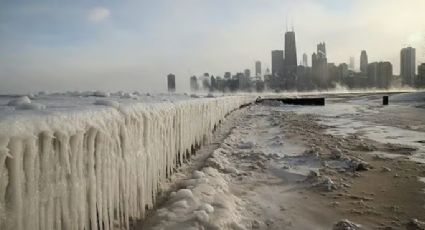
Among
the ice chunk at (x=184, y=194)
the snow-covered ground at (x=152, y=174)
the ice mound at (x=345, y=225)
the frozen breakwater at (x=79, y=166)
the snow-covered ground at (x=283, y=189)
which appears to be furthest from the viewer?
the ice chunk at (x=184, y=194)

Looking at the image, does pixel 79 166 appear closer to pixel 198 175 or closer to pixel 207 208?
pixel 207 208

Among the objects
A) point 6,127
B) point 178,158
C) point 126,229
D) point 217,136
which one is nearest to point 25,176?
point 6,127

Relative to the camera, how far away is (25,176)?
2.50 metres

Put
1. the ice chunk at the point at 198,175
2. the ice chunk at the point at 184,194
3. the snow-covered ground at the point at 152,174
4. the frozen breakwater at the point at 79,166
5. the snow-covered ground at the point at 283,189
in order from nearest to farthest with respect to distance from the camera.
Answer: the frozen breakwater at the point at 79,166
the snow-covered ground at the point at 152,174
the snow-covered ground at the point at 283,189
the ice chunk at the point at 184,194
the ice chunk at the point at 198,175

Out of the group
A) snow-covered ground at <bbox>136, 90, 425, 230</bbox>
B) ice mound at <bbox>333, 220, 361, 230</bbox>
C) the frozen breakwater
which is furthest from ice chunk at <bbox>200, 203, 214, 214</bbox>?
ice mound at <bbox>333, 220, 361, 230</bbox>

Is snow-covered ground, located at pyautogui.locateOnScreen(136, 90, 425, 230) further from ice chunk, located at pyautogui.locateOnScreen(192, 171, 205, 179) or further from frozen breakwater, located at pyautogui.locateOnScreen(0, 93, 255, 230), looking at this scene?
frozen breakwater, located at pyautogui.locateOnScreen(0, 93, 255, 230)

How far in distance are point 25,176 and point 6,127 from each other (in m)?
0.37

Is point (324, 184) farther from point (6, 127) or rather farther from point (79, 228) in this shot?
point (6, 127)

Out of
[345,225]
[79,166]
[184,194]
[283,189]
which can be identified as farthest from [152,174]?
[345,225]

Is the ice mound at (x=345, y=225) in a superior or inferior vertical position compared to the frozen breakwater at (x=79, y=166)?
inferior

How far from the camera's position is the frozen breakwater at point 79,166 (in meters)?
2.41

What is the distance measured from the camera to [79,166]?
121 inches

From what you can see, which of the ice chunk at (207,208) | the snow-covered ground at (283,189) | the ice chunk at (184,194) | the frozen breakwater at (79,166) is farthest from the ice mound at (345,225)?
the frozen breakwater at (79,166)

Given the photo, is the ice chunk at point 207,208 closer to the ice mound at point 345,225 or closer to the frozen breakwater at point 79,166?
the frozen breakwater at point 79,166
